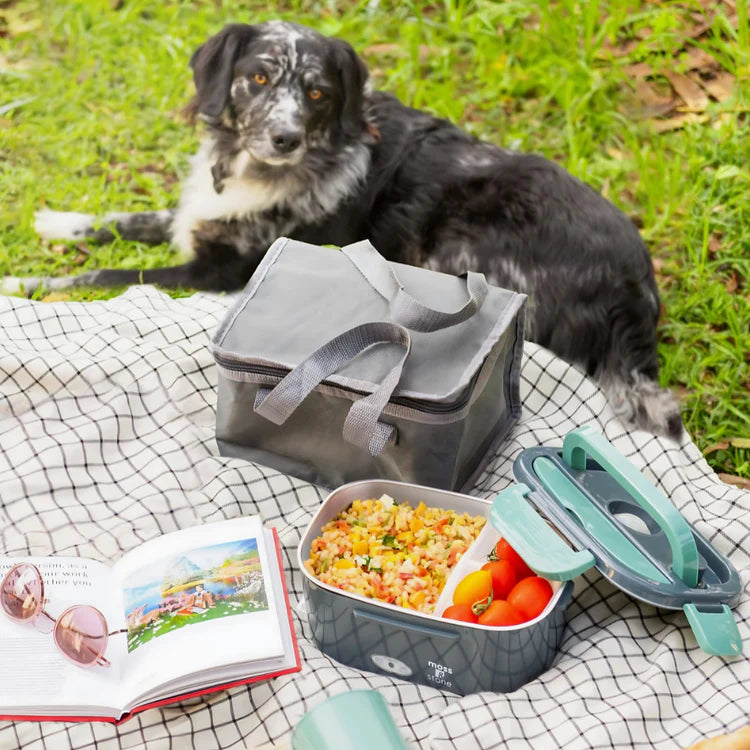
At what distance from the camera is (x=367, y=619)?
170 centimetres

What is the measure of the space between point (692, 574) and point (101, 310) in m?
1.70

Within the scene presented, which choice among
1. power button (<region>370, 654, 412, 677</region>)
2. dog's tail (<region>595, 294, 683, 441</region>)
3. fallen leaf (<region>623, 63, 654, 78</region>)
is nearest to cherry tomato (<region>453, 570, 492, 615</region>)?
power button (<region>370, 654, 412, 677</region>)

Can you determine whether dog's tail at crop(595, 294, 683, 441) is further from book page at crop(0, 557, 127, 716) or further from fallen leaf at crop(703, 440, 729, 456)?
book page at crop(0, 557, 127, 716)

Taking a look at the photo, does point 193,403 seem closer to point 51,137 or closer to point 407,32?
point 51,137

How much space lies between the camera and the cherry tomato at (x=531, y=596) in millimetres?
1696

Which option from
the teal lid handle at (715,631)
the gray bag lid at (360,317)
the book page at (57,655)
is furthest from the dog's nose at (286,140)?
the teal lid handle at (715,631)

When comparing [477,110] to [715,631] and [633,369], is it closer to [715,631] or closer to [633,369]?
[633,369]

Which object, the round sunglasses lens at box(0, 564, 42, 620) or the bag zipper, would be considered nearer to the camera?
the round sunglasses lens at box(0, 564, 42, 620)

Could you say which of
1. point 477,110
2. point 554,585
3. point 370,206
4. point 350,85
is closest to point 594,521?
point 554,585

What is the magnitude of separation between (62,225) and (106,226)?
16 cm

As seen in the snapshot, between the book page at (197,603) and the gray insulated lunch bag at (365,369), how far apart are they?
0.27m

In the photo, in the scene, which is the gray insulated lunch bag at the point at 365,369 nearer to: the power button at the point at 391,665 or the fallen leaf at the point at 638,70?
the power button at the point at 391,665

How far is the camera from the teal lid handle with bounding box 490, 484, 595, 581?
165 cm

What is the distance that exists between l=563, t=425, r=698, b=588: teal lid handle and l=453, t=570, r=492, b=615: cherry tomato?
304 mm
